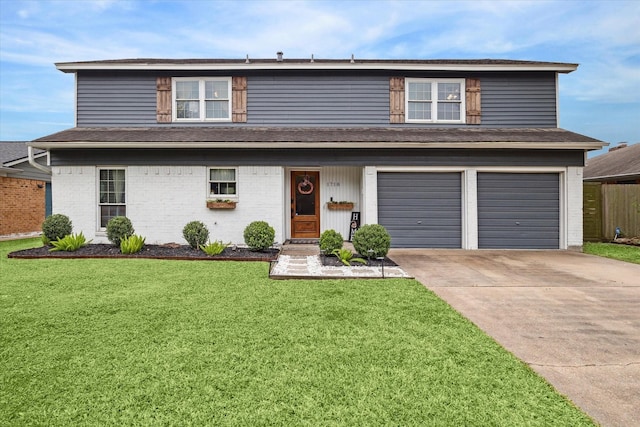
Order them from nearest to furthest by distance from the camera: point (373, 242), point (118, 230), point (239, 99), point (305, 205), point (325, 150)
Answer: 1. point (373, 242)
2. point (118, 230)
3. point (325, 150)
4. point (239, 99)
5. point (305, 205)

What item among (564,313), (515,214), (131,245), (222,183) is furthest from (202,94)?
(564,313)

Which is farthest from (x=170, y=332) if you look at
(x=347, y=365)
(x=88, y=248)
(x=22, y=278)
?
(x=88, y=248)

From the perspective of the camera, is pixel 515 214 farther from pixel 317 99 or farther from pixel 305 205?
pixel 317 99

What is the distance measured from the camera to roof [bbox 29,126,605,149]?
952 cm

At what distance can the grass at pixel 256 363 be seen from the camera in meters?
2.27

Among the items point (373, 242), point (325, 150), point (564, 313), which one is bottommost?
point (564, 313)

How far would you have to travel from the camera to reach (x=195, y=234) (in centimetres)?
905

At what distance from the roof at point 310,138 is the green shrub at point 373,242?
304 cm

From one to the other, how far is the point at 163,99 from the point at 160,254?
5516 mm

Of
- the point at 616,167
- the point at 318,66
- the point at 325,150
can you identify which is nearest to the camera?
the point at 325,150

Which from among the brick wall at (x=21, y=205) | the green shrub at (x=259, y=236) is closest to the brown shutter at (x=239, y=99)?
the green shrub at (x=259, y=236)

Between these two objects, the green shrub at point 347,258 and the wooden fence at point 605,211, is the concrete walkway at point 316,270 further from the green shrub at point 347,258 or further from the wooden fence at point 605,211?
the wooden fence at point 605,211

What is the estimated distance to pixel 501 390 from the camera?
2561 mm

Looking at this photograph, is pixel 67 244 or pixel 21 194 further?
pixel 21 194
